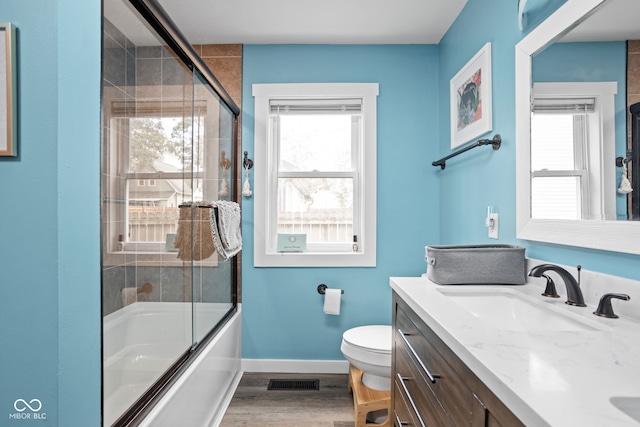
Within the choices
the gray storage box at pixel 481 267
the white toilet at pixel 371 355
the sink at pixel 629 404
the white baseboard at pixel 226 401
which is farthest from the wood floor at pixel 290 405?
the sink at pixel 629 404

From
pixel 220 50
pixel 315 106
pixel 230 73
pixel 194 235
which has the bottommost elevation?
pixel 194 235

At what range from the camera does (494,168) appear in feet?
5.45

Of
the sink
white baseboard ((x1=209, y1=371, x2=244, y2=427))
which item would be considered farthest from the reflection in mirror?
white baseboard ((x1=209, y1=371, x2=244, y2=427))

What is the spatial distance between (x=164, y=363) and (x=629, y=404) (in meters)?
1.53

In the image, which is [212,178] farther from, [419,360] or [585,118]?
[585,118]

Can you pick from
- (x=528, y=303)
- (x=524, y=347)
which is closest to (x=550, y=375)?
(x=524, y=347)

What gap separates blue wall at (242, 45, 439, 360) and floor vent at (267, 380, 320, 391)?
0.18 metres

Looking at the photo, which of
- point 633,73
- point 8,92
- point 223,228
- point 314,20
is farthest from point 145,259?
point 633,73

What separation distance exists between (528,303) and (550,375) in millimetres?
651

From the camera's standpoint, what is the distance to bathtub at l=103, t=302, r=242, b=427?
1.13m

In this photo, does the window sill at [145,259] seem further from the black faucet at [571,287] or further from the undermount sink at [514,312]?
the black faucet at [571,287]

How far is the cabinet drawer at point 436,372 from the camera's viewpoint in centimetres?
75

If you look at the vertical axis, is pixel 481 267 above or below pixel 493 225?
below

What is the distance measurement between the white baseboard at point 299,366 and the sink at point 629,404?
6.97ft
